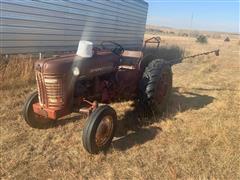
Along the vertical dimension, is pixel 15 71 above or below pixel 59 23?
below

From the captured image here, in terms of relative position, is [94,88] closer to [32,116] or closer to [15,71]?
[32,116]

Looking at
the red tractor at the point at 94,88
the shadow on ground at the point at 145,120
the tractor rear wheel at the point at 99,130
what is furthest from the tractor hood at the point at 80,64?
the shadow on ground at the point at 145,120

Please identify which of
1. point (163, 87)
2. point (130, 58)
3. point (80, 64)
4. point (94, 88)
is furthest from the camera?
point (163, 87)

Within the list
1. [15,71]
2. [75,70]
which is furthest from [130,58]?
[15,71]

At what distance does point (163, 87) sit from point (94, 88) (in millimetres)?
1651

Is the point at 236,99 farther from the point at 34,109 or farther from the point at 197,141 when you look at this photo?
the point at 34,109

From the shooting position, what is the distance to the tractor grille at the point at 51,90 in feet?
12.9

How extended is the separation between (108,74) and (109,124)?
0.87 m

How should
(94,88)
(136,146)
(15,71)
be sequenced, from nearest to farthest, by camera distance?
1. (136,146)
2. (94,88)
3. (15,71)

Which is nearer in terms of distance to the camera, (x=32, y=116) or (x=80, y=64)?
(x=80, y=64)

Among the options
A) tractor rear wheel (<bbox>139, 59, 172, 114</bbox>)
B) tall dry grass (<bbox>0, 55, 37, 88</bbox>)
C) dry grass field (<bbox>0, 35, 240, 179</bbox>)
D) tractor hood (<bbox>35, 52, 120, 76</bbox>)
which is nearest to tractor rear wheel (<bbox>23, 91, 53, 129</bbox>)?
dry grass field (<bbox>0, 35, 240, 179</bbox>)

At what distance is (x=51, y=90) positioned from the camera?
4.00 metres

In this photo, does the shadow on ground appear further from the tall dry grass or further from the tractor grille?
the tall dry grass

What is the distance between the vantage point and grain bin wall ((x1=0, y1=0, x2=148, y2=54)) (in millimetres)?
8234
